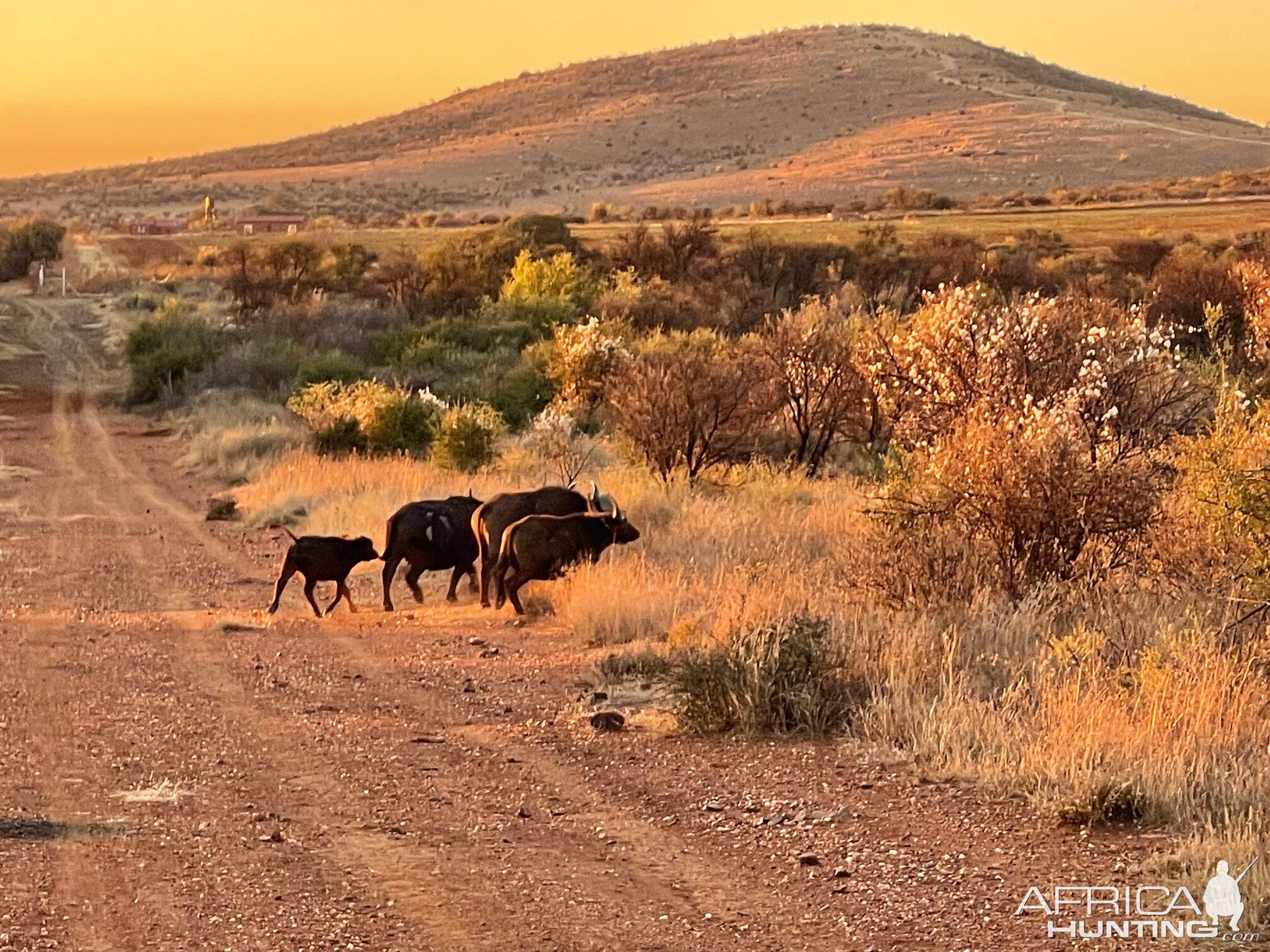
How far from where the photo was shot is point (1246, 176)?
277 feet

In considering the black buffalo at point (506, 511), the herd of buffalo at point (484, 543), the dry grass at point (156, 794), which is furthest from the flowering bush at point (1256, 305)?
the dry grass at point (156, 794)

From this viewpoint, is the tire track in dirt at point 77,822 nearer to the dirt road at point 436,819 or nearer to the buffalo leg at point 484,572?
the dirt road at point 436,819

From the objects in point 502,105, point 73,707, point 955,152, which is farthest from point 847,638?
A: point 502,105

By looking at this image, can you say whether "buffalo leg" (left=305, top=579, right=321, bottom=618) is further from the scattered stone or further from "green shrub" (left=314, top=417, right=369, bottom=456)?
"green shrub" (left=314, top=417, right=369, bottom=456)

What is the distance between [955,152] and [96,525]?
97567 mm

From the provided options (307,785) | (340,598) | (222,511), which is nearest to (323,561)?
(340,598)

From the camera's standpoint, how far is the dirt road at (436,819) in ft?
20.4

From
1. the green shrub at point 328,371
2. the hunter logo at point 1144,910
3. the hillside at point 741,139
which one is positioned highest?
the hillside at point 741,139

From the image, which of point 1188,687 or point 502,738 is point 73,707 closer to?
point 502,738

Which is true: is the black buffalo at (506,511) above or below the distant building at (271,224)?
below

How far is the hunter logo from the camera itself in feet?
19.6

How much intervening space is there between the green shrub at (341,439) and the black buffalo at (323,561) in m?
9.87

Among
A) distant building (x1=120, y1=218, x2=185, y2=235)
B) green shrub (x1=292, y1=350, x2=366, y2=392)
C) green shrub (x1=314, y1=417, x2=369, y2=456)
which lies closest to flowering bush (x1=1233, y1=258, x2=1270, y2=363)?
green shrub (x1=314, y1=417, x2=369, y2=456)

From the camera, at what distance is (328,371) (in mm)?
31094
